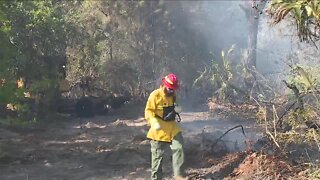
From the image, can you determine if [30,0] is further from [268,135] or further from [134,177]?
[268,135]

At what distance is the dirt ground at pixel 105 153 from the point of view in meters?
8.09

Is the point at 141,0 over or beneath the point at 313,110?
over

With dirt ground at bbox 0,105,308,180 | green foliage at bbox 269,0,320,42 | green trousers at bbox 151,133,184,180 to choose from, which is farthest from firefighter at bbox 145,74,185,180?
green foliage at bbox 269,0,320,42

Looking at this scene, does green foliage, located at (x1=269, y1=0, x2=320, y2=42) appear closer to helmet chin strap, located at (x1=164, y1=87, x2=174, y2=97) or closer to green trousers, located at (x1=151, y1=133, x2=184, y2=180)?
helmet chin strap, located at (x1=164, y1=87, x2=174, y2=97)

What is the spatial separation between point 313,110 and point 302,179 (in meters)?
1.31

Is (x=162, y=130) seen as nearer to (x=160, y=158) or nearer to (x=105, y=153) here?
(x=160, y=158)

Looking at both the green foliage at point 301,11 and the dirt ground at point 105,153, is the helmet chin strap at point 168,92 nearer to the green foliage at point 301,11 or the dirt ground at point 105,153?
the dirt ground at point 105,153

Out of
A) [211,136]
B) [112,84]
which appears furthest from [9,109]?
[211,136]

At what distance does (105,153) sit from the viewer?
9.71 meters

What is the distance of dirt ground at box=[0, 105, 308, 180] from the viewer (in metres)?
8.09

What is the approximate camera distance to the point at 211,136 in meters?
10.3

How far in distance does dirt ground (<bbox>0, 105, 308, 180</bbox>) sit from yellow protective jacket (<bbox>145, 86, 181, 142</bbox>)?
994 millimetres

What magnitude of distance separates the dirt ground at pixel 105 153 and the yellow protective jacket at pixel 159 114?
99 centimetres

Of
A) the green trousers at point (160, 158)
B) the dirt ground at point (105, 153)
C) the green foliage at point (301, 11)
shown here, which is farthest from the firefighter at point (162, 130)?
the green foliage at point (301, 11)
